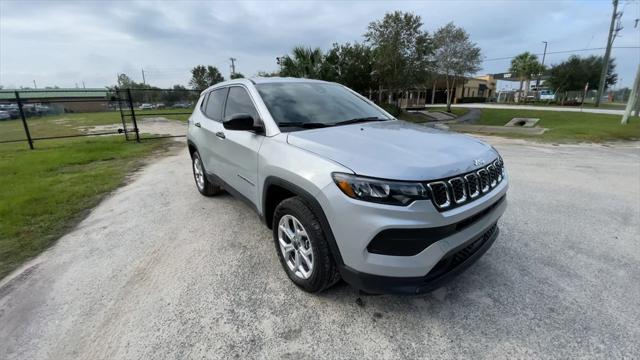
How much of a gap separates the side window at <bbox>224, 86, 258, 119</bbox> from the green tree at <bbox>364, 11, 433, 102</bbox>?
20.8m

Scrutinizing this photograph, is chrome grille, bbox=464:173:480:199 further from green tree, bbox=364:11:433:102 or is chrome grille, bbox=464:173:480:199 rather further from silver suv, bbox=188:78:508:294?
green tree, bbox=364:11:433:102

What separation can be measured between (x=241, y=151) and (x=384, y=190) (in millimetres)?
1731

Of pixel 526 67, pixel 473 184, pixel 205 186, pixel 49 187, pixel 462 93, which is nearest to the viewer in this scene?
pixel 473 184

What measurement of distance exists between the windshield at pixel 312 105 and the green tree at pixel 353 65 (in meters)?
19.1

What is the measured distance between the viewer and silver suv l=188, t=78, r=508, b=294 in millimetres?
1811

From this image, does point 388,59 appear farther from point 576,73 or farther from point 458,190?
point 576,73

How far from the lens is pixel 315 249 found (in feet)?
7.05

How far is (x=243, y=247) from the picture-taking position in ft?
10.6

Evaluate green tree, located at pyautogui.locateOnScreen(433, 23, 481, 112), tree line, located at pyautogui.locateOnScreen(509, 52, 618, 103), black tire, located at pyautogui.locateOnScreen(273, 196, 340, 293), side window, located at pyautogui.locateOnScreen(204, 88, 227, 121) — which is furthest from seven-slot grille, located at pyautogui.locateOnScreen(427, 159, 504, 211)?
tree line, located at pyautogui.locateOnScreen(509, 52, 618, 103)

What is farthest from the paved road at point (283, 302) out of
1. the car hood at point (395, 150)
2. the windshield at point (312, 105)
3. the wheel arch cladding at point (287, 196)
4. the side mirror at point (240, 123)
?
the windshield at point (312, 105)

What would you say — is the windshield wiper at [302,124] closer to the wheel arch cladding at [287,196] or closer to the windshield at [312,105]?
the windshield at [312,105]

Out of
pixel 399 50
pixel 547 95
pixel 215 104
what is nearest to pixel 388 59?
pixel 399 50

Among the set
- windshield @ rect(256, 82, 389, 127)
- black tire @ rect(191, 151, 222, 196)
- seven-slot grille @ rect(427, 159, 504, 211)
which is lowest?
black tire @ rect(191, 151, 222, 196)

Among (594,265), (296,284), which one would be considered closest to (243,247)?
(296,284)
